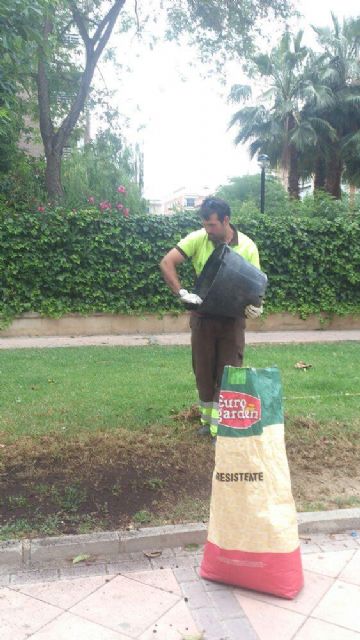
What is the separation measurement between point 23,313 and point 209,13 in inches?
297

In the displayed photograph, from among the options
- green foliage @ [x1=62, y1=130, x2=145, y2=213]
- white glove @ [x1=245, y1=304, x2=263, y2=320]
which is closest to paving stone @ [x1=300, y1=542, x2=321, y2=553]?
white glove @ [x1=245, y1=304, x2=263, y2=320]

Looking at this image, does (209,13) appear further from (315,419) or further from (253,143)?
(253,143)

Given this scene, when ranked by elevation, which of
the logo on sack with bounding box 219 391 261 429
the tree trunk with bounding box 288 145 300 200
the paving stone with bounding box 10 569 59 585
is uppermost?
the tree trunk with bounding box 288 145 300 200

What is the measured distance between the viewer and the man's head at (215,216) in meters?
4.09

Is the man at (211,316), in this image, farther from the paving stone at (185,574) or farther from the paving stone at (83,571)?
the paving stone at (83,571)

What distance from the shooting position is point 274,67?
22641 millimetres

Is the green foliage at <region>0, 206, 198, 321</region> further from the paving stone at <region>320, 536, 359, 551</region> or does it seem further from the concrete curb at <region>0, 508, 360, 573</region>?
the paving stone at <region>320, 536, 359, 551</region>

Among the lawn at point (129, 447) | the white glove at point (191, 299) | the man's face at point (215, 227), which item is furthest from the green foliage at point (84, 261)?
the white glove at point (191, 299)

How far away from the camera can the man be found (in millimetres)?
4137

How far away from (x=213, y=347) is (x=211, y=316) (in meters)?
0.26

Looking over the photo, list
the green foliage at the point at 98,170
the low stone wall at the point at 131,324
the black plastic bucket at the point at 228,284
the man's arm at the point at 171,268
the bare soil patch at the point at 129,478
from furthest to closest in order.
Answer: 1. the green foliage at the point at 98,170
2. the low stone wall at the point at 131,324
3. the man's arm at the point at 171,268
4. the black plastic bucket at the point at 228,284
5. the bare soil patch at the point at 129,478

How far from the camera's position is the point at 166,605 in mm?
2701

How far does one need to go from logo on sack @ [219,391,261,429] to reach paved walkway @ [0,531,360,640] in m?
0.83

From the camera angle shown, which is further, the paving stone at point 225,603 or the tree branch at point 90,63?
the tree branch at point 90,63
